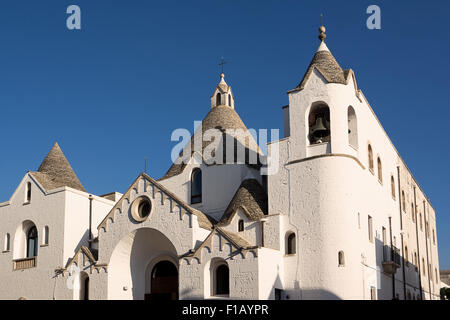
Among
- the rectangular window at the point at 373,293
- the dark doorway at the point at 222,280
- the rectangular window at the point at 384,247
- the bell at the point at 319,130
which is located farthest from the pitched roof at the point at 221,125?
the rectangular window at the point at 373,293

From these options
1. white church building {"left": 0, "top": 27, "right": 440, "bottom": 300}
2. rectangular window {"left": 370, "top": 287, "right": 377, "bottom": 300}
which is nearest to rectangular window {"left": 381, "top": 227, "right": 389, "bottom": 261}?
white church building {"left": 0, "top": 27, "right": 440, "bottom": 300}

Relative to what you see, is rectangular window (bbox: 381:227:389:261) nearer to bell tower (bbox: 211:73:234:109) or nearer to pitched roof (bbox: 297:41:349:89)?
pitched roof (bbox: 297:41:349:89)

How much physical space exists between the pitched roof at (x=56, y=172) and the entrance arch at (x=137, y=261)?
24.3 feet

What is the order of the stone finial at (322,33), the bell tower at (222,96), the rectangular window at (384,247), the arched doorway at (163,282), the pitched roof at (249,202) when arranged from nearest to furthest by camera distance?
the pitched roof at (249,202) < the arched doorway at (163,282) < the rectangular window at (384,247) < the stone finial at (322,33) < the bell tower at (222,96)

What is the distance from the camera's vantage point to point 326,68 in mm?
29578

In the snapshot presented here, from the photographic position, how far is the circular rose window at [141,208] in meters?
29.8

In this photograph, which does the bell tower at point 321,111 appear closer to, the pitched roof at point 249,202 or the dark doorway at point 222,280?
the pitched roof at point 249,202

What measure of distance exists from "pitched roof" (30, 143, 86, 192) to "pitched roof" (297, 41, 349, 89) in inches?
633

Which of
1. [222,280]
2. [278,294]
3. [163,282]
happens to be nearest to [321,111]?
[278,294]

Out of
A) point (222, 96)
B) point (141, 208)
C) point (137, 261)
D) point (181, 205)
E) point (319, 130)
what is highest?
point (222, 96)

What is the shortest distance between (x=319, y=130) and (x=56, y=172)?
58.0 feet

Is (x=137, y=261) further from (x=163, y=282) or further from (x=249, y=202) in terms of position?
(x=249, y=202)
